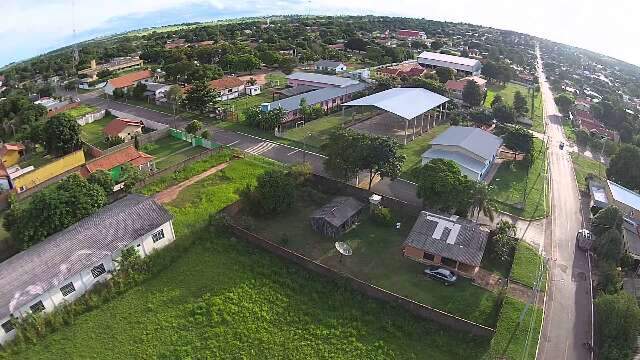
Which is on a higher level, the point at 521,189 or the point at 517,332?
the point at 521,189

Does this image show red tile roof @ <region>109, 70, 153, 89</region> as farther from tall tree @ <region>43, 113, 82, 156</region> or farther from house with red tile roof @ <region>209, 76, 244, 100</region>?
tall tree @ <region>43, 113, 82, 156</region>

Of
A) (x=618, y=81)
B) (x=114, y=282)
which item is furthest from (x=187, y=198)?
(x=618, y=81)

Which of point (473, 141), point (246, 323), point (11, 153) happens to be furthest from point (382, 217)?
point (11, 153)

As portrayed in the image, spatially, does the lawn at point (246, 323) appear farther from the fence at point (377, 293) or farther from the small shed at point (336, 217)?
the small shed at point (336, 217)

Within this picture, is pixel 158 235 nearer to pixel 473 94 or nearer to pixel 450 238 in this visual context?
pixel 450 238

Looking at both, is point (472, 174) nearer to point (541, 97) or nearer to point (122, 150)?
point (122, 150)

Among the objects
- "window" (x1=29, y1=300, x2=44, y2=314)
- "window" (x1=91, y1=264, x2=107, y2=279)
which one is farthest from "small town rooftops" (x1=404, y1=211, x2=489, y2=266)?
"window" (x1=29, y1=300, x2=44, y2=314)

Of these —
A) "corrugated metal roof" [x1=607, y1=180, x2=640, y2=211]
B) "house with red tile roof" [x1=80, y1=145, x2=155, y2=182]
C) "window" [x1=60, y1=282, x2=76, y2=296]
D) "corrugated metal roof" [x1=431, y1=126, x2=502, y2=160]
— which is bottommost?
"window" [x1=60, y1=282, x2=76, y2=296]

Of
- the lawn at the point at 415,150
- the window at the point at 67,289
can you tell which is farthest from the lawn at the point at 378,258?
the window at the point at 67,289
